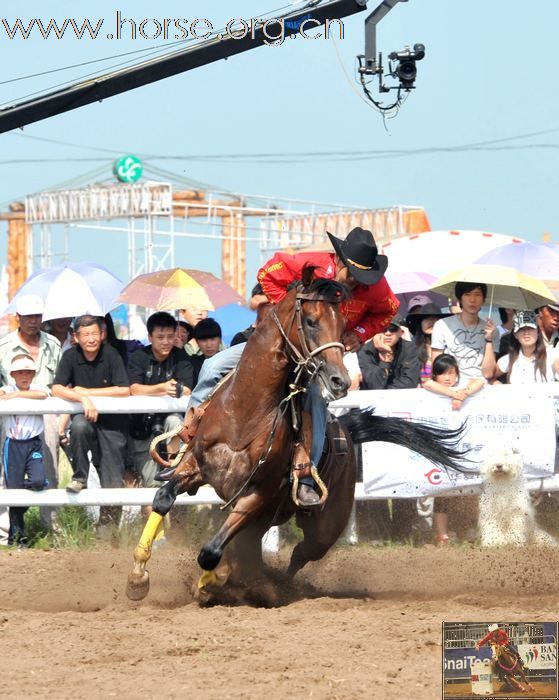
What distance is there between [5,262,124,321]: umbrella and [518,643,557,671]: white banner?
6028mm

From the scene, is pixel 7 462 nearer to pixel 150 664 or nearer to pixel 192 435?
pixel 192 435

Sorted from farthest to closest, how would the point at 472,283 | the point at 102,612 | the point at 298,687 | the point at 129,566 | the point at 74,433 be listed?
the point at 472,283
the point at 74,433
the point at 129,566
the point at 102,612
the point at 298,687

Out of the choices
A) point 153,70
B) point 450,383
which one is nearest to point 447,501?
point 450,383

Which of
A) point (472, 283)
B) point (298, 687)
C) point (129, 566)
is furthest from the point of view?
point (472, 283)

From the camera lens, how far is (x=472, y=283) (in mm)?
9297

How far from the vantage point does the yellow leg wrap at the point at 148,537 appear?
260 inches

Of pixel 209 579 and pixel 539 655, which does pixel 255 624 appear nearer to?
pixel 209 579

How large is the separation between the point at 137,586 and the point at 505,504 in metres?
3.21

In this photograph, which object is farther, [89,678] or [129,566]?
[129,566]

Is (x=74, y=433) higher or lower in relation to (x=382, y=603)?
higher

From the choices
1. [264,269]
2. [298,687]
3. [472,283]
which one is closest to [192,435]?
[264,269]

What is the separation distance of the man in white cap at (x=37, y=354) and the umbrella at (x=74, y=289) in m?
0.36

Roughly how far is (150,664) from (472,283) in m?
5.09

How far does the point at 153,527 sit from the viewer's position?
6734mm
